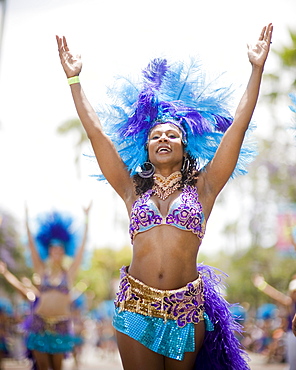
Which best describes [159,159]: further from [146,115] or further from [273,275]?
[273,275]

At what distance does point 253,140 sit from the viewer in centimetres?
426

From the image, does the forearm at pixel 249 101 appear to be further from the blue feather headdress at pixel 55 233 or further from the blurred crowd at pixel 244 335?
the blurred crowd at pixel 244 335

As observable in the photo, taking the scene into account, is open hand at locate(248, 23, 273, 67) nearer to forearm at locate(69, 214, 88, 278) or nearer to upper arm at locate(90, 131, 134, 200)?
upper arm at locate(90, 131, 134, 200)

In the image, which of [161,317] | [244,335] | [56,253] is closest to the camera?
[161,317]

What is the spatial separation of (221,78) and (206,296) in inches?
62.7

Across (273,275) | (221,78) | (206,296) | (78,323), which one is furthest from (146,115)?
(273,275)

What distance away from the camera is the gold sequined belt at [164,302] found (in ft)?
11.5

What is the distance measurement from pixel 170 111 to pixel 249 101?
0.61 metres

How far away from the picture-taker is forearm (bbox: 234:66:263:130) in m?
3.73

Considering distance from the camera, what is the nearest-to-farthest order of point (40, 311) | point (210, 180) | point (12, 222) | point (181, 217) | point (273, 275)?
1. point (181, 217)
2. point (210, 180)
3. point (40, 311)
4. point (12, 222)
5. point (273, 275)

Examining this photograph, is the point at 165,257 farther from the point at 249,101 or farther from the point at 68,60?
the point at 68,60

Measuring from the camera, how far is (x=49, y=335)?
22.6 ft

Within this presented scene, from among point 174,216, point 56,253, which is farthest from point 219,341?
point 56,253

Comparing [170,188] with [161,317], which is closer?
[161,317]
